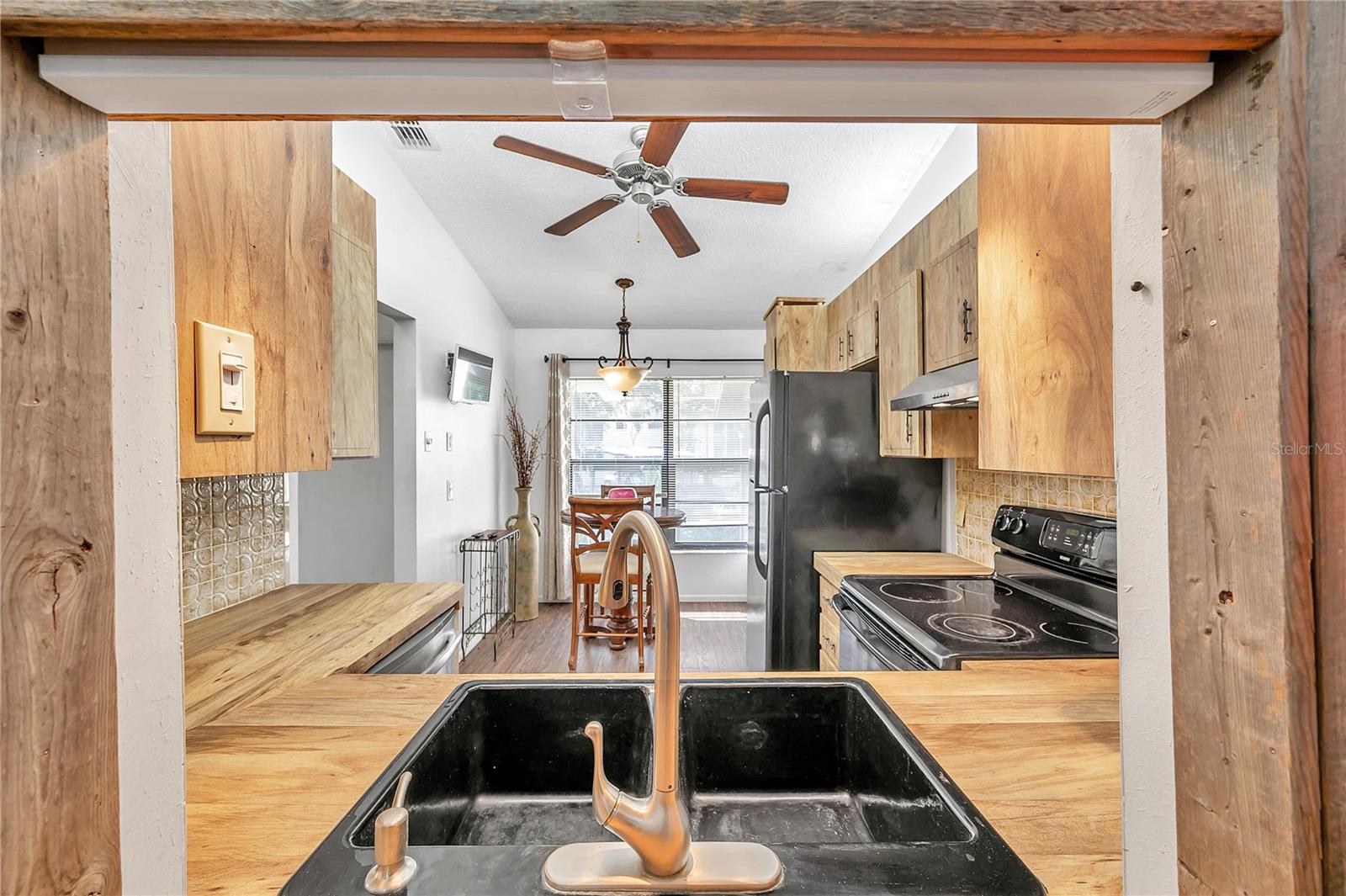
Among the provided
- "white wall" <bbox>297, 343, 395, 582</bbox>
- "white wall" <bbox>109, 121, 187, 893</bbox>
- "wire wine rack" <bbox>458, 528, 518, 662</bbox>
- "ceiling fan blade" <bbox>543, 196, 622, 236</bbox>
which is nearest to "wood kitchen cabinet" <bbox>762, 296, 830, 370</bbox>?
"ceiling fan blade" <bbox>543, 196, 622, 236</bbox>

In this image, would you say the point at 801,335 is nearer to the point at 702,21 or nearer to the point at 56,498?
the point at 702,21

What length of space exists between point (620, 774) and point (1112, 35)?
3.87 ft

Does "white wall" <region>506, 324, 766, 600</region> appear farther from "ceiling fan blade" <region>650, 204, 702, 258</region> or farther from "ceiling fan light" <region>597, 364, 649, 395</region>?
"ceiling fan blade" <region>650, 204, 702, 258</region>

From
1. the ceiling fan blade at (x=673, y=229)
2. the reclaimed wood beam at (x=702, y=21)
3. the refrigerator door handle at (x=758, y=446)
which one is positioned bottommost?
the refrigerator door handle at (x=758, y=446)

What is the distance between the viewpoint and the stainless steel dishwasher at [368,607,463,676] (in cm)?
142

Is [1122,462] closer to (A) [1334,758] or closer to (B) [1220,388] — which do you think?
(B) [1220,388]

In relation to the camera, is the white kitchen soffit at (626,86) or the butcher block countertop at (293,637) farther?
the butcher block countertop at (293,637)

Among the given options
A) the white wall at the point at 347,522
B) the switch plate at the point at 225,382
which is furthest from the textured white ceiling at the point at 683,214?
the switch plate at the point at 225,382

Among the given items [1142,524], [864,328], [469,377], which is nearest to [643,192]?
[864,328]

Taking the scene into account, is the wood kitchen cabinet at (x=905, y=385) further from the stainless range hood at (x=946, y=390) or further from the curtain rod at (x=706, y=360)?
the curtain rod at (x=706, y=360)

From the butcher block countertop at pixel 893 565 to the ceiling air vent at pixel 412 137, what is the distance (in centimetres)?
255

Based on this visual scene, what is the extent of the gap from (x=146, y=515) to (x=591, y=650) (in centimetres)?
367

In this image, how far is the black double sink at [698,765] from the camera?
0.85 metres

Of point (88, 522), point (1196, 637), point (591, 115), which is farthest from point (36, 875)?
point (1196, 637)
